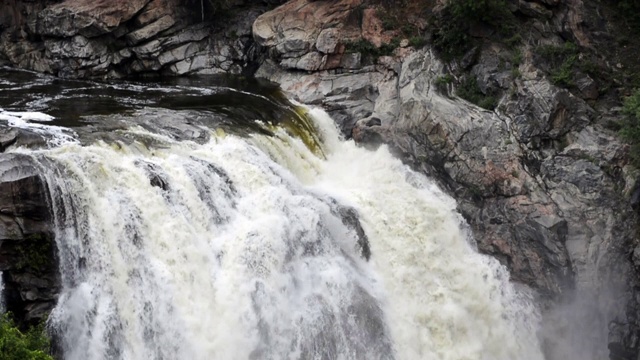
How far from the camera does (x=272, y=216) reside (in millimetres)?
15258

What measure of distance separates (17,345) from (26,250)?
8.55 feet

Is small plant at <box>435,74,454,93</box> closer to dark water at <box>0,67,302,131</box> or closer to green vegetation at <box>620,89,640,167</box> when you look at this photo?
dark water at <box>0,67,302,131</box>

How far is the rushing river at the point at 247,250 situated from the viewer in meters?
12.7

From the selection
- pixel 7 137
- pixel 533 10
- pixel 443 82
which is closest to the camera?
pixel 7 137

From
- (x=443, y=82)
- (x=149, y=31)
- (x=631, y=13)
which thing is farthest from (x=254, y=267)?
(x=149, y=31)

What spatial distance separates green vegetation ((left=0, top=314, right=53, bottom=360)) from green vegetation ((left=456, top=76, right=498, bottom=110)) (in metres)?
16.4

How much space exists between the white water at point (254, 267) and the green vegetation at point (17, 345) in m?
0.73

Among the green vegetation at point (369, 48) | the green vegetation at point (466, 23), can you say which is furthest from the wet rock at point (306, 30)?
the green vegetation at point (466, 23)

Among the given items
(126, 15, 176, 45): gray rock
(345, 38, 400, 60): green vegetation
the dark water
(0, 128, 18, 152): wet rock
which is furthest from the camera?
(126, 15, 176, 45): gray rock


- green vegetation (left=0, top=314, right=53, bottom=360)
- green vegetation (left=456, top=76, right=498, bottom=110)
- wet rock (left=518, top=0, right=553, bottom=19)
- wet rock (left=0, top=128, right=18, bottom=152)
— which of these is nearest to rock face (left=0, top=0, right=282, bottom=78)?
green vegetation (left=456, top=76, right=498, bottom=110)

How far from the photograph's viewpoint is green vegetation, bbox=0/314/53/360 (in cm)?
1018

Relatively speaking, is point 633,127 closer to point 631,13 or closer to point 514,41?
point 514,41

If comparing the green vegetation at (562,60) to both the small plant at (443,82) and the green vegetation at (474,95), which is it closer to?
the green vegetation at (474,95)

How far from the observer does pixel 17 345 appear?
1030 centimetres
